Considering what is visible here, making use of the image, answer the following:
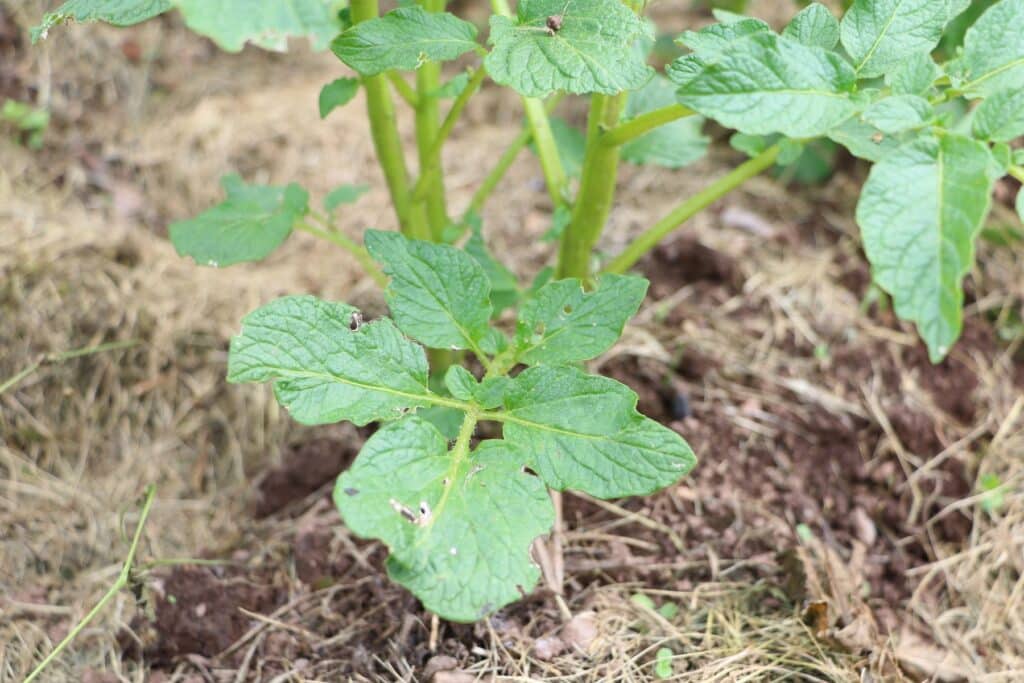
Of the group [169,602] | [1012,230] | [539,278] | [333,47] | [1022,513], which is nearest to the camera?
[333,47]

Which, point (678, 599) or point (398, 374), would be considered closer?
point (398, 374)

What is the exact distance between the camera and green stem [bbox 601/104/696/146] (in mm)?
1196

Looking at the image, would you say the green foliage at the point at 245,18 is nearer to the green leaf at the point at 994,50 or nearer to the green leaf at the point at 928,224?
the green leaf at the point at 928,224

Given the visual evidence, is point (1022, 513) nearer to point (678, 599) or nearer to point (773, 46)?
point (678, 599)

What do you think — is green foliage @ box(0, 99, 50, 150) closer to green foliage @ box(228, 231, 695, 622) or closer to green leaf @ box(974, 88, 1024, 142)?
green foliage @ box(228, 231, 695, 622)

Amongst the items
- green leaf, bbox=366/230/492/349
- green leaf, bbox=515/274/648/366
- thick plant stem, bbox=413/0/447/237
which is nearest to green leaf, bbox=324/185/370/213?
thick plant stem, bbox=413/0/447/237

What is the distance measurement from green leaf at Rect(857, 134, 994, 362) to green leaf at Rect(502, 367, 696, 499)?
32cm

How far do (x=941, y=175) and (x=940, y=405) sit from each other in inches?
42.7

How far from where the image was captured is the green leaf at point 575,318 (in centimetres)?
120

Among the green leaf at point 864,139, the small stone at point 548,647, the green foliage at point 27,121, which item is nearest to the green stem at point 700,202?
the green leaf at point 864,139

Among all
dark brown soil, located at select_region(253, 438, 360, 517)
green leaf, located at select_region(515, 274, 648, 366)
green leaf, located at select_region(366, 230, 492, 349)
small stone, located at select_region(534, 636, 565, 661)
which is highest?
green leaf, located at select_region(366, 230, 492, 349)

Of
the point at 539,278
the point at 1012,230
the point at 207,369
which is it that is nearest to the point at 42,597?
the point at 207,369

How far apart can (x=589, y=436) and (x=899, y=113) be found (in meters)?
0.52

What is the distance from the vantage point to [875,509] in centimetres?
168
